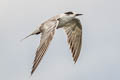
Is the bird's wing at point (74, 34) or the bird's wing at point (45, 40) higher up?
the bird's wing at point (45, 40)

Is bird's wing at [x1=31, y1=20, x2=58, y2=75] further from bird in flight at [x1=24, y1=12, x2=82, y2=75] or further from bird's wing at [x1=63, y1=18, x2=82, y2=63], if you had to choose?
bird's wing at [x1=63, y1=18, x2=82, y2=63]

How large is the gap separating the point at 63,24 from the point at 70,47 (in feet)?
6.37

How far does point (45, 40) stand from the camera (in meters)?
17.7

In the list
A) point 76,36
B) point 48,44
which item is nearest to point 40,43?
point 48,44

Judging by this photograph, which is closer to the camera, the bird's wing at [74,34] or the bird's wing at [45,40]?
the bird's wing at [45,40]

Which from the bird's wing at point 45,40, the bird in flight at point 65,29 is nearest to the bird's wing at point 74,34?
the bird in flight at point 65,29

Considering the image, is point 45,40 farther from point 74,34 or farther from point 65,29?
point 74,34

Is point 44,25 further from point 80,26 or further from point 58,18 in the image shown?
point 80,26

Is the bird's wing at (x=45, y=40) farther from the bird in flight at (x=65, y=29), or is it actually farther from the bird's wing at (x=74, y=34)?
the bird's wing at (x=74, y=34)

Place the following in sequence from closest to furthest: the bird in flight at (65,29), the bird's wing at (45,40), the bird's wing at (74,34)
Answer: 1. the bird's wing at (45,40)
2. the bird in flight at (65,29)
3. the bird's wing at (74,34)

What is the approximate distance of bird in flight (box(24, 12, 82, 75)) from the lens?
16828 millimetres

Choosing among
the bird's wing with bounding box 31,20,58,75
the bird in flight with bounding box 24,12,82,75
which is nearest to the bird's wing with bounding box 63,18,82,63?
the bird in flight with bounding box 24,12,82,75

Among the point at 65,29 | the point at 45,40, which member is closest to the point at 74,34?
the point at 65,29

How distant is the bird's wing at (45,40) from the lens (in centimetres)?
1597
